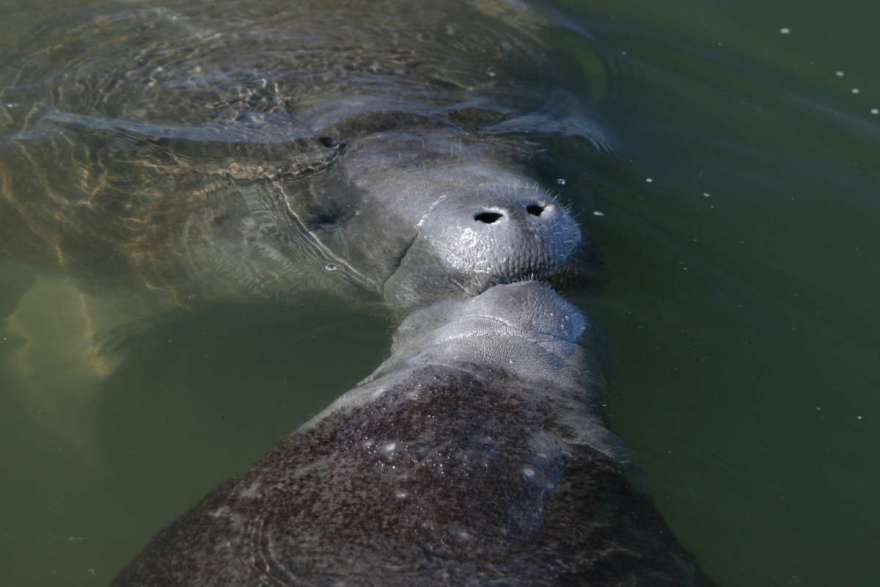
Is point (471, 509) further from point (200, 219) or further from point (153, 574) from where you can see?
point (200, 219)

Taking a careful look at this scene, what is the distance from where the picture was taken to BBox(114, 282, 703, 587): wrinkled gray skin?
2602 mm

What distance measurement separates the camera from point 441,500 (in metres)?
2.73

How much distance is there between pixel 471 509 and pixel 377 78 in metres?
3.24

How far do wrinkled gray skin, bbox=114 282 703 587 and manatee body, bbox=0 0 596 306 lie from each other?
83 cm

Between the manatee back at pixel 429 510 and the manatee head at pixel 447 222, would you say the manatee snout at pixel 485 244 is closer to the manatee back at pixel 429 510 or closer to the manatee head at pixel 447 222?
the manatee head at pixel 447 222

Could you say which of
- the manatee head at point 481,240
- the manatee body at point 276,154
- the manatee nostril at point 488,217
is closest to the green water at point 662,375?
the manatee body at point 276,154

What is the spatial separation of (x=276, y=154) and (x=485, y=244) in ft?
4.68

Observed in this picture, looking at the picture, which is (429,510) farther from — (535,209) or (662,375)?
(662,375)

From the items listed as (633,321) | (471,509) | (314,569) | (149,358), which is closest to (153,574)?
(314,569)

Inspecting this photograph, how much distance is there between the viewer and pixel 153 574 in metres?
2.87

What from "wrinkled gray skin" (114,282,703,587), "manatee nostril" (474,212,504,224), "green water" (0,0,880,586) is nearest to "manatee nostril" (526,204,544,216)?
"manatee nostril" (474,212,504,224)

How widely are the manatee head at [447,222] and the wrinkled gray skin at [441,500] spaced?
1.93ft

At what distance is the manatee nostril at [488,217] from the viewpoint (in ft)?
13.5

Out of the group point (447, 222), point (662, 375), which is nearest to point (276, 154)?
point (447, 222)
